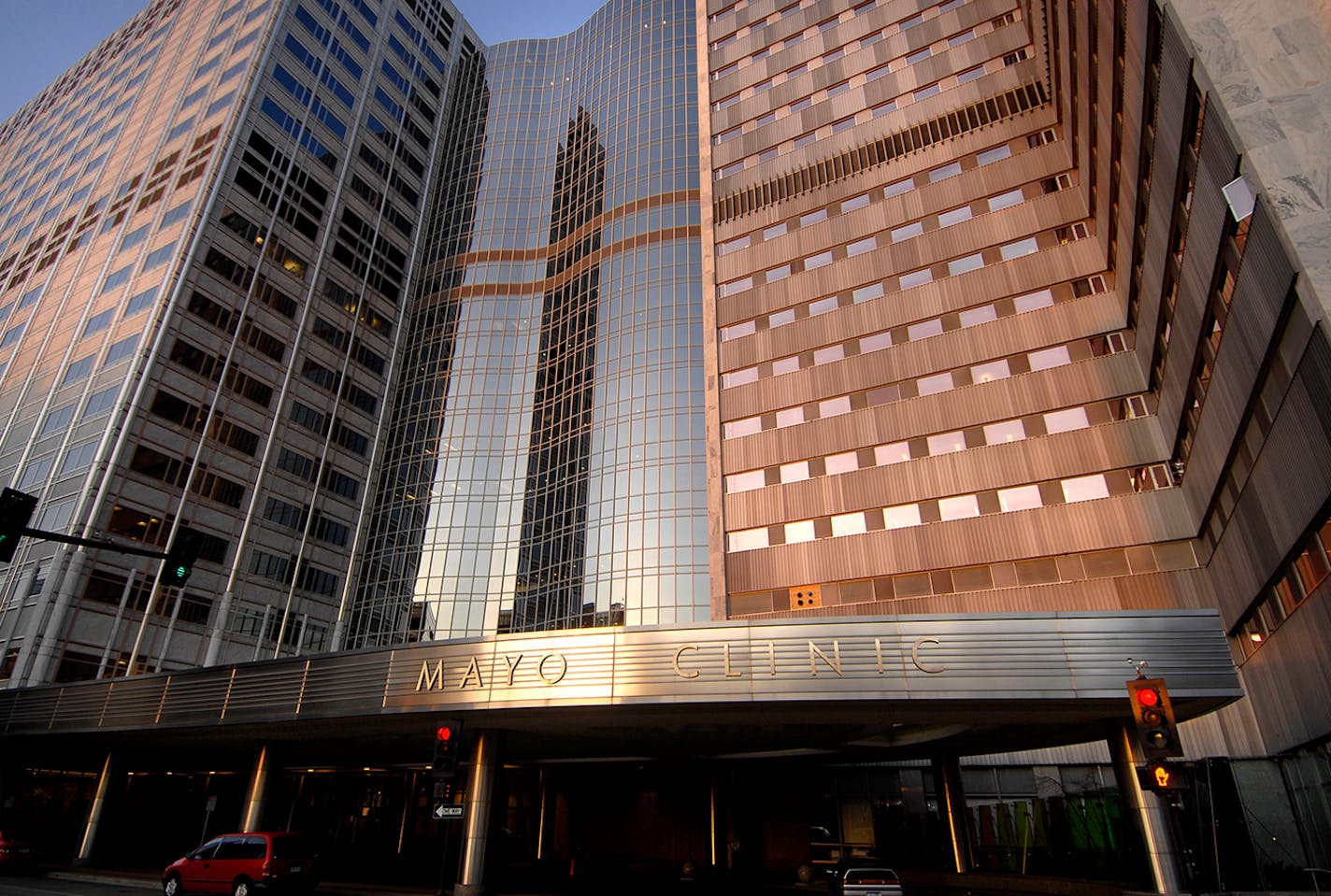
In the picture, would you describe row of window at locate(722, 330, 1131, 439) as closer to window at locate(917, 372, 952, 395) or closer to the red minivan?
window at locate(917, 372, 952, 395)

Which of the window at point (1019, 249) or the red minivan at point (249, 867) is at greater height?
the window at point (1019, 249)

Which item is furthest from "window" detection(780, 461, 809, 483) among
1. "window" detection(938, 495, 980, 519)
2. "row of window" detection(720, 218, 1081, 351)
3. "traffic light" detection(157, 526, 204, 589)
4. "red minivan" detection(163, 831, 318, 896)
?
"traffic light" detection(157, 526, 204, 589)

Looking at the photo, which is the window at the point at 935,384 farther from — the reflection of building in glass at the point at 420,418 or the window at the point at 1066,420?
the reflection of building in glass at the point at 420,418

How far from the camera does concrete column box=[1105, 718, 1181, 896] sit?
57.5ft

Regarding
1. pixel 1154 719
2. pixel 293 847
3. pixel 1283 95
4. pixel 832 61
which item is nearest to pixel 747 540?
pixel 293 847

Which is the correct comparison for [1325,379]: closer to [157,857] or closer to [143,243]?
[157,857]

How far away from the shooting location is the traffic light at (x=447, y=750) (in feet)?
55.5

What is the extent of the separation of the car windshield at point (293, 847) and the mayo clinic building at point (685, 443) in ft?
12.1

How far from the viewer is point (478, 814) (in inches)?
857

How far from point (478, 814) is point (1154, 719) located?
17738 mm

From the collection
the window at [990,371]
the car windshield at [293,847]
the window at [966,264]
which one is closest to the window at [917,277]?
the window at [966,264]

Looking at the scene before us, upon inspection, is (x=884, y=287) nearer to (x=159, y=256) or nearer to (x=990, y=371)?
(x=990, y=371)

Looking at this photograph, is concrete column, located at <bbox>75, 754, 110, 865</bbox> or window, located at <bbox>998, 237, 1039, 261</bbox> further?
window, located at <bbox>998, 237, 1039, 261</bbox>

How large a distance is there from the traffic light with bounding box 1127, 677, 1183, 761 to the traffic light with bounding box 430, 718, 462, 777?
13.7 metres
